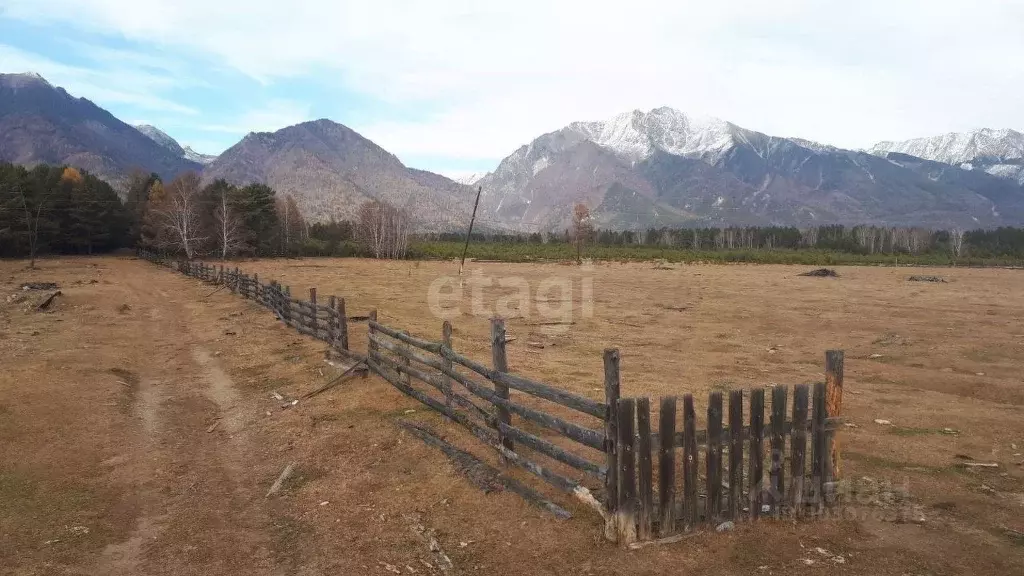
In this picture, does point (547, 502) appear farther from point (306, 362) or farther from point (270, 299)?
point (270, 299)

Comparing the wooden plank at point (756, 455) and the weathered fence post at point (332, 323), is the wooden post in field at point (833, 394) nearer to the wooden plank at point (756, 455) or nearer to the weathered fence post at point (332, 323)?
the wooden plank at point (756, 455)

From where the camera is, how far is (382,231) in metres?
82.3

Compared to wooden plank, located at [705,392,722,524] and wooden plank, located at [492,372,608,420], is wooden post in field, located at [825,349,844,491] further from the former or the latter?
wooden plank, located at [492,372,608,420]

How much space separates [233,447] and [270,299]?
48.4 ft

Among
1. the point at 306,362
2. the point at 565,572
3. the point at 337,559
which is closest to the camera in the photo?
the point at 565,572

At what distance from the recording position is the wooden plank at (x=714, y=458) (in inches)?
212

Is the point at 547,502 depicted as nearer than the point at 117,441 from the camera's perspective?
Yes

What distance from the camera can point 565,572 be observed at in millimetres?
5215

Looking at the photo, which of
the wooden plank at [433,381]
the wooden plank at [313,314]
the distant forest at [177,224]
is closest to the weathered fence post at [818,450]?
the wooden plank at [433,381]

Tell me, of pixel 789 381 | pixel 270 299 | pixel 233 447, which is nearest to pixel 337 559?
pixel 233 447

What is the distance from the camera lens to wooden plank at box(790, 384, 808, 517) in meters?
5.69

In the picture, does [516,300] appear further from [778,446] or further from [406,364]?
[778,446]

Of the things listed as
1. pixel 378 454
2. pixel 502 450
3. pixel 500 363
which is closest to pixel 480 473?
pixel 502 450

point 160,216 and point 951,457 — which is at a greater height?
point 160,216
